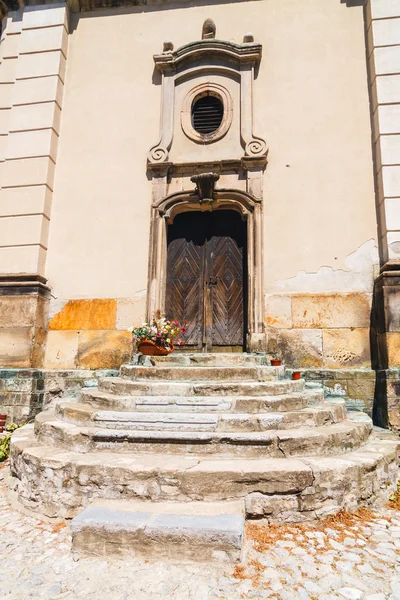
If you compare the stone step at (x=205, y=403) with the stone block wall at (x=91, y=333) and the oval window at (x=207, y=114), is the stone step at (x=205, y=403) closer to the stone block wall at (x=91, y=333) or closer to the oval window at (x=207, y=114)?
the stone block wall at (x=91, y=333)

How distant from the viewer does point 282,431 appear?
12.2 feet

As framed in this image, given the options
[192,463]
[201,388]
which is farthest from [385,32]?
[192,463]

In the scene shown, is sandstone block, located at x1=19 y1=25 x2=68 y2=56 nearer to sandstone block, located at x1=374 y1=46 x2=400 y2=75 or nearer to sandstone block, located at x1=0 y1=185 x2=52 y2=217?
sandstone block, located at x1=0 y1=185 x2=52 y2=217

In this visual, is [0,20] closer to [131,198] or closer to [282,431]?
[131,198]

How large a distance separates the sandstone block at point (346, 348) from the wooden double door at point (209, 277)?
53.9 inches

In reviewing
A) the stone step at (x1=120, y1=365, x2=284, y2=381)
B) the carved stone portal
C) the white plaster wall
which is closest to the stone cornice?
the carved stone portal

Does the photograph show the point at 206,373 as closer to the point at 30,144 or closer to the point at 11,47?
the point at 30,144

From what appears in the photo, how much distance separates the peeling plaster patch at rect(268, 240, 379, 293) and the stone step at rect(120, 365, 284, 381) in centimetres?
210

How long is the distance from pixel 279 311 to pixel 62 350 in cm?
368

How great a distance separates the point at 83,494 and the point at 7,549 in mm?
623

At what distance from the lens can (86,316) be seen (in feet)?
22.9

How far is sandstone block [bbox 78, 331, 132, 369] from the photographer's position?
22.2ft

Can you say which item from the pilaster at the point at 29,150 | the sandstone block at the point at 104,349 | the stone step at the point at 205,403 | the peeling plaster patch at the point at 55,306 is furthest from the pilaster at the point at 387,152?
the pilaster at the point at 29,150

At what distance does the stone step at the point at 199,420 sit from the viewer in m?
3.70
